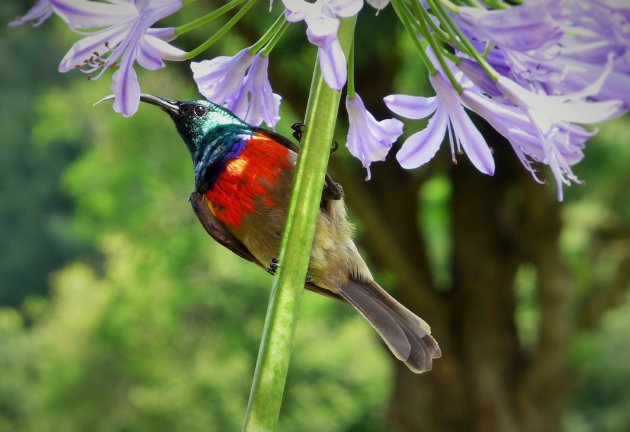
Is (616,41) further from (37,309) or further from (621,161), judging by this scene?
(37,309)

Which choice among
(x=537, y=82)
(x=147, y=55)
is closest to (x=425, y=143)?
(x=537, y=82)

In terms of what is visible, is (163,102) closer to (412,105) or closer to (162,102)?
(162,102)

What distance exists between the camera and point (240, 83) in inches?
34.8

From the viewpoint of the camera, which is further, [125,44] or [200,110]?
[200,110]

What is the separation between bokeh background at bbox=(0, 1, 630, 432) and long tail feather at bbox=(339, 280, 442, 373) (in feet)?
11.0

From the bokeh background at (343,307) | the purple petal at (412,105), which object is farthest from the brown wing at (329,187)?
the bokeh background at (343,307)

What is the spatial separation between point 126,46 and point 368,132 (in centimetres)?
21

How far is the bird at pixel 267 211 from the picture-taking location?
930mm

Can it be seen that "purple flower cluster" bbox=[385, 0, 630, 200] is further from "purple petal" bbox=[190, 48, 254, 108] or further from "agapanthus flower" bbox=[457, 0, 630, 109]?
"purple petal" bbox=[190, 48, 254, 108]

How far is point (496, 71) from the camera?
31.4 inches

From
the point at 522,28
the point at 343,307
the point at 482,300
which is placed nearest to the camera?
the point at 522,28

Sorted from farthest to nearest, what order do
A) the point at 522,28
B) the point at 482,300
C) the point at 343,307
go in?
the point at 343,307 < the point at 482,300 < the point at 522,28

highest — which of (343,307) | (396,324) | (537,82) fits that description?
(537,82)

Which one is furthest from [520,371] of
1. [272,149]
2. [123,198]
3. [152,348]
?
[152,348]
